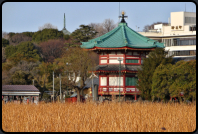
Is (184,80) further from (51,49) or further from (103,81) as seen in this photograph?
(51,49)

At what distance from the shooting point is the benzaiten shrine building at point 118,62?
29672 millimetres

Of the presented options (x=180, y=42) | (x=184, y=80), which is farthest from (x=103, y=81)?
(x=180, y=42)

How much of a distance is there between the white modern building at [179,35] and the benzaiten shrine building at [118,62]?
16.0 meters

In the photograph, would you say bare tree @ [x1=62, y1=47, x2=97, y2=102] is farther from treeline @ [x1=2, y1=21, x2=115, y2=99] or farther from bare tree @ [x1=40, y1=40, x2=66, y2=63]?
bare tree @ [x1=40, y1=40, x2=66, y2=63]

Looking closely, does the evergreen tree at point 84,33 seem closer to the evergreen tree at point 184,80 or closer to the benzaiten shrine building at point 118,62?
the benzaiten shrine building at point 118,62

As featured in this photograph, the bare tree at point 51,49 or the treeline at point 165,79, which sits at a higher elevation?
the bare tree at point 51,49

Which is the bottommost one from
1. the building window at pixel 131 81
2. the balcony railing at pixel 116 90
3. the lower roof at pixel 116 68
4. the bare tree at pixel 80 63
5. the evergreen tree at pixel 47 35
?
the balcony railing at pixel 116 90

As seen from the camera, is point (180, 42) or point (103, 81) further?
point (180, 42)

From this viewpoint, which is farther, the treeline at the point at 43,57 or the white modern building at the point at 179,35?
the white modern building at the point at 179,35

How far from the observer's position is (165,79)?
2616 centimetres

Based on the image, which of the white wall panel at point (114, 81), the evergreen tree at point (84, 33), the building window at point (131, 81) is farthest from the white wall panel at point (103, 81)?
the evergreen tree at point (84, 33)

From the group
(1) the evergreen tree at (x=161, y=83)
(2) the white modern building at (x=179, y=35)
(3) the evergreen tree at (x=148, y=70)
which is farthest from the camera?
(2) the white modern building at (x=179, y=35)

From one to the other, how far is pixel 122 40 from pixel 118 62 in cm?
184

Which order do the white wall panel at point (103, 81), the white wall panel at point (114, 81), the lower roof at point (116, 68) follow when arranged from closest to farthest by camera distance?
the lower roof at point (116, 68), the white wall panel at point (114, 81), the white wall panel at point (103, 81)
